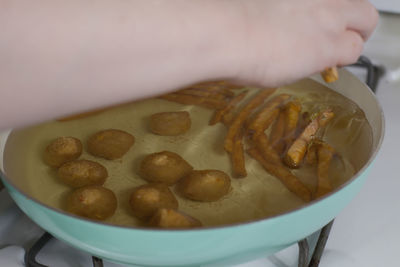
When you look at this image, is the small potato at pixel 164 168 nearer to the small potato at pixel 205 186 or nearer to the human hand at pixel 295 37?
the small potato at pixel 205 186

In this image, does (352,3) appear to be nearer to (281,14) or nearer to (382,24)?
(281,14)

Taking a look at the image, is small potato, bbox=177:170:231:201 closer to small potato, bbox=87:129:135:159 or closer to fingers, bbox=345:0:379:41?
small potato, bbox=87:129:135:159

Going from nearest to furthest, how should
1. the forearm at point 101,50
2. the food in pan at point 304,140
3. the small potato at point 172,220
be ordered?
the forearm at point 101,50, the small potato at point 172,220, the food in pan at point 304,140

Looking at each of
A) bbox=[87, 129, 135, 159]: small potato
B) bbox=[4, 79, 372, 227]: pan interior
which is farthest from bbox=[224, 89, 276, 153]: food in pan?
bbox=[87, 129, 135, 159]: small potato

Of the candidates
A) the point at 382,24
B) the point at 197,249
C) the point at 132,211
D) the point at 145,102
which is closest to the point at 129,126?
the point at 145,102

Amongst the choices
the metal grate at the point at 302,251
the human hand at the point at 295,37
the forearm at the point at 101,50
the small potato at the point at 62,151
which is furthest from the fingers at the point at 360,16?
the small potato at the point at 62,151

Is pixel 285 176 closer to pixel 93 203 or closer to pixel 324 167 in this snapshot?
pixel 324 167

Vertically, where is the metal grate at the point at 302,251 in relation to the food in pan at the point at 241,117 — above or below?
below
